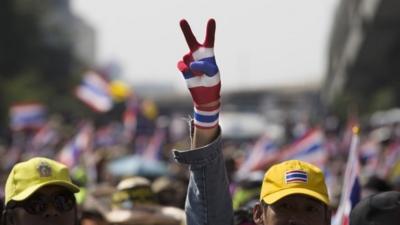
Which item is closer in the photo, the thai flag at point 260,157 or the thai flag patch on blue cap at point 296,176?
the thai flag patch on blue cap at point 296,176

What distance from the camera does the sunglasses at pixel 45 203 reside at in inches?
170

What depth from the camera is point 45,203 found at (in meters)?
4.33

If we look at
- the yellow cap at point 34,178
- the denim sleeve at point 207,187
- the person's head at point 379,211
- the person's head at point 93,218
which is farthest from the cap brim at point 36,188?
the person's head at point 93,218

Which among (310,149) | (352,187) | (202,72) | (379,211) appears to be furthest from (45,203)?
(310,149)

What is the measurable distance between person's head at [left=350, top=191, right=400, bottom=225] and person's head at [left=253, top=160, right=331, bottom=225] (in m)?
0.28

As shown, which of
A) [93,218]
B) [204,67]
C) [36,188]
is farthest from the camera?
[93,218]

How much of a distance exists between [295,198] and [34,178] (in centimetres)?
111

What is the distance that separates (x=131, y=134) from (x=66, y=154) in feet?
15.1

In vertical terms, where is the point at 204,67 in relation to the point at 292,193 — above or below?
above

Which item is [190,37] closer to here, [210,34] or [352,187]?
[210,34]

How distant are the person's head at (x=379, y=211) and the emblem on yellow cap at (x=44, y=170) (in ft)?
4.32

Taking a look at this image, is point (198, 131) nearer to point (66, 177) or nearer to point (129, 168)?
point (66, 177)

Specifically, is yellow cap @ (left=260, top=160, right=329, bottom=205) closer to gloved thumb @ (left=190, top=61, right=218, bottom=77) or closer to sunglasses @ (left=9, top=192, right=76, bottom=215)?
gloved thumb @ (left=190, top=61, right=218, bottom=77)

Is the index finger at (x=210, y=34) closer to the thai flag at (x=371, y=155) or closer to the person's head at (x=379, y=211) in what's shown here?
the person's head at (x=379, y=211)
